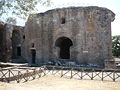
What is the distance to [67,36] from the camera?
71.2 ft

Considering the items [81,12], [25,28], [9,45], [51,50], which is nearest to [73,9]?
[81,12]

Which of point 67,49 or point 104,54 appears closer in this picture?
point 104,54

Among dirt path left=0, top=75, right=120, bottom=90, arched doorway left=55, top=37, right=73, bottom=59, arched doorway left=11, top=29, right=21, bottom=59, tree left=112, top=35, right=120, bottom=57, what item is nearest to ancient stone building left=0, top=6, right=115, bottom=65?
arched doorway left=55, top=37, right=73, bottom=59

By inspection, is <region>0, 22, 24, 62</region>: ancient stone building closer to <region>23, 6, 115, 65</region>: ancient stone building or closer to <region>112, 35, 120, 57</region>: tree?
<region>23, 6, 115, 65</region>: ancient stone building

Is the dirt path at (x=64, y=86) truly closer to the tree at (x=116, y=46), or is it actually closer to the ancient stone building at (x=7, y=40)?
the ancient stone building at (x=7, y=40)

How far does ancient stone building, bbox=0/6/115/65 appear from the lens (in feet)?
67.0

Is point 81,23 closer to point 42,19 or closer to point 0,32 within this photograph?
point 42,19

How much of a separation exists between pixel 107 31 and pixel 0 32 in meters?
16.0

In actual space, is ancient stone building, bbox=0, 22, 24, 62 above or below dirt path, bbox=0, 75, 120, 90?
above

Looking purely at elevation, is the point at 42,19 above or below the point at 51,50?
above

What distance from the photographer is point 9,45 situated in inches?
992

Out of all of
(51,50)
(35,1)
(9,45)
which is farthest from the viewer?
(9,45)

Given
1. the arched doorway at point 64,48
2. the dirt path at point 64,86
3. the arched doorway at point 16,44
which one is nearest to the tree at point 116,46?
the arched doorway at point 64,48

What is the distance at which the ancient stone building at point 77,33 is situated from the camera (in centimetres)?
2036
